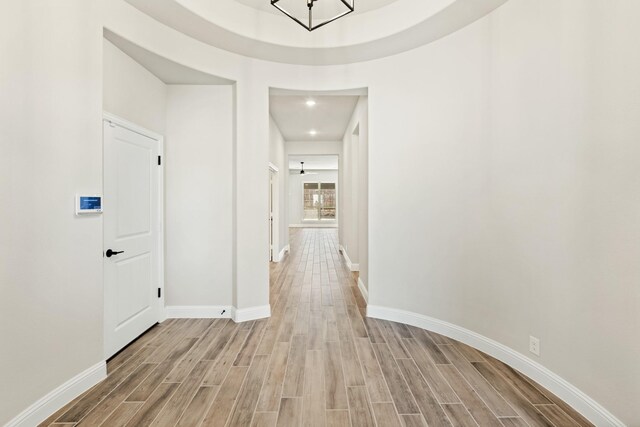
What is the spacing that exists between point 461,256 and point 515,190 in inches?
32.1

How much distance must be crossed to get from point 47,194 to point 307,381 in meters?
2.18

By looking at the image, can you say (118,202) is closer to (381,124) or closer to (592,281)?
(381,124)

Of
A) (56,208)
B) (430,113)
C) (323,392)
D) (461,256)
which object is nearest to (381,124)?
(430,113)

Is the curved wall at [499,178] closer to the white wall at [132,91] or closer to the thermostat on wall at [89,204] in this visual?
the thermostat on wall at [89,204]

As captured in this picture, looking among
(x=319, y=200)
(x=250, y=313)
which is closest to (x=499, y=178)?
(x=250, y=313)

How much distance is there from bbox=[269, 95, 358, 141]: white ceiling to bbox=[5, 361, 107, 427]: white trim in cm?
384

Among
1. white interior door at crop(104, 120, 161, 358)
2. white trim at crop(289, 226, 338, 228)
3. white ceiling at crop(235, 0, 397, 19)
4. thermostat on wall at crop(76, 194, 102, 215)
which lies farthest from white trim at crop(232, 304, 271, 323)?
white trim at crop(289, 226, 338, 228)

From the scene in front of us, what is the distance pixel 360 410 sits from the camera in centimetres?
190

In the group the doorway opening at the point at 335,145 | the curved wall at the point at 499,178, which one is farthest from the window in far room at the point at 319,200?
the curved wall at the point at 499,178

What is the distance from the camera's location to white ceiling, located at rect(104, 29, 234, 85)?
2.52 m

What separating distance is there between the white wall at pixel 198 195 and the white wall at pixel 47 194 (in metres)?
1.15

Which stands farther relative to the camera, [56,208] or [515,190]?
[515,190]

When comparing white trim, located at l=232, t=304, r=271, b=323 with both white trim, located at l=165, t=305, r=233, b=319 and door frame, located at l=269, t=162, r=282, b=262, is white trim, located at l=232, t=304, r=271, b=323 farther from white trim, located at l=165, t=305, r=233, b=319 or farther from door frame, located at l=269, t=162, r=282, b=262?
door frame, located at l=269, t=162, r=282, b=262

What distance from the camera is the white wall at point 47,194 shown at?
5.44 ft
